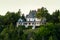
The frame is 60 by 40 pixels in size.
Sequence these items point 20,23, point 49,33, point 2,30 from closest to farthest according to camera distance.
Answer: point 49,33 → point 2,30 → point 20,23

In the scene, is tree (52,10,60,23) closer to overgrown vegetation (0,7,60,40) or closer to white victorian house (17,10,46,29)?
overgrown vegetation (0,7,60,40)

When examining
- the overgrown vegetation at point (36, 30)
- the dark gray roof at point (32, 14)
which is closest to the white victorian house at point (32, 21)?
the dark gray roof at point (32, 14)

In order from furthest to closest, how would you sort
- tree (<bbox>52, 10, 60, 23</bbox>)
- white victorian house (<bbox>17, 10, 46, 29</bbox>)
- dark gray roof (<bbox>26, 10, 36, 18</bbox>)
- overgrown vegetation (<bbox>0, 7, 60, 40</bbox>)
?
dark gray roof (<bbox>26, 10, 36, 18</bbox>), white victorian house (<bbox>17, 10, 46, 29</bbox>), tree (<bbox>52, 10, 60, 23</bbox>), overgrown vegetation (<bbox>0, 7, 60, 40</bbox>)

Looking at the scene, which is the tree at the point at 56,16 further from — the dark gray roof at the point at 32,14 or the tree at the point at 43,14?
the dark gray roof at the point at 32,14

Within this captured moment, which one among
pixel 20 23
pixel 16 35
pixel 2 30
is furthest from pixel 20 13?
pixel 16 35

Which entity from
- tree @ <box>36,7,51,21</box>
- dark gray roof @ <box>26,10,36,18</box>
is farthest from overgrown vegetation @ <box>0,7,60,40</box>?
dark gray roof @ <box>26,10,36,18</box>

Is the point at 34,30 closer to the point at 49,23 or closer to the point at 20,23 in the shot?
the point at 49,23

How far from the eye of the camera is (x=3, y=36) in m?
49.1

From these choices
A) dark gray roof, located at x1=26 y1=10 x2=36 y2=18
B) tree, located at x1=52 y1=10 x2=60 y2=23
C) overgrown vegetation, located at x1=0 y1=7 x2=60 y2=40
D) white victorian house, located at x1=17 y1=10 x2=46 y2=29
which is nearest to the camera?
overgrown vegetation, located at x1=0 y1=7 x2=60 y2=40

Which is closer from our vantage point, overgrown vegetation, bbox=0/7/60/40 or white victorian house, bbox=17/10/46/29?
overgrown vegetation, bbox=0/7/60/40

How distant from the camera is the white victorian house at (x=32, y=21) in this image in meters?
54.4

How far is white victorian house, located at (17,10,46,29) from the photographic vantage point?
179ft

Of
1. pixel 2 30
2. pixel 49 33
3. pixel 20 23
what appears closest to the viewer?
pixel 49 33

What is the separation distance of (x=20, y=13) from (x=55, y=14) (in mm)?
→ 5893
